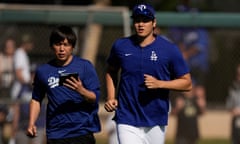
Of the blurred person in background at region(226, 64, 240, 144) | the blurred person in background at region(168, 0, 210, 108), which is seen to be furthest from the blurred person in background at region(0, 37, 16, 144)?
the blurred person in background at region(226, 64, 240, 144)

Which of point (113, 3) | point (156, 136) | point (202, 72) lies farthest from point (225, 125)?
point (156, 136)

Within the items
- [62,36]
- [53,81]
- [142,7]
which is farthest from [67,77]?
[142,7]

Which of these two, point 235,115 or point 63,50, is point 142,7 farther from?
point 235,115

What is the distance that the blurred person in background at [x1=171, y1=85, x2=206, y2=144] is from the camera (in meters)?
15.8

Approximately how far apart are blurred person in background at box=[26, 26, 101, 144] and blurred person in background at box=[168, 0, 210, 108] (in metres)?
7.03

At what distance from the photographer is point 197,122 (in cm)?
1595

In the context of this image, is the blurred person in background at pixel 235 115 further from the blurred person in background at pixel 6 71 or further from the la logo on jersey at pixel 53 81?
the la logo on jersey at pixel 53 81

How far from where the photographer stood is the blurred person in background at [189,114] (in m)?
15.8

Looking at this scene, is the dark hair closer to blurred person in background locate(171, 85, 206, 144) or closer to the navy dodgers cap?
the navy dodgers cap

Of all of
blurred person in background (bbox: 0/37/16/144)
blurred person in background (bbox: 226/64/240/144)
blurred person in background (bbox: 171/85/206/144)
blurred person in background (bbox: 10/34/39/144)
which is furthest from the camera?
blurred person in background (bbox: 171/85/206/144)

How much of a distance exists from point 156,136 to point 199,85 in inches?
298

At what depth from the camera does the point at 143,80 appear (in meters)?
8.81

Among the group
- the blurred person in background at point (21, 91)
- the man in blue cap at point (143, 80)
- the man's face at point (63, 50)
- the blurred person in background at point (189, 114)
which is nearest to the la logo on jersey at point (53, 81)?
the man's face at point (63, 50)

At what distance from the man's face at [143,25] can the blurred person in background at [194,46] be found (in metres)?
7.03
